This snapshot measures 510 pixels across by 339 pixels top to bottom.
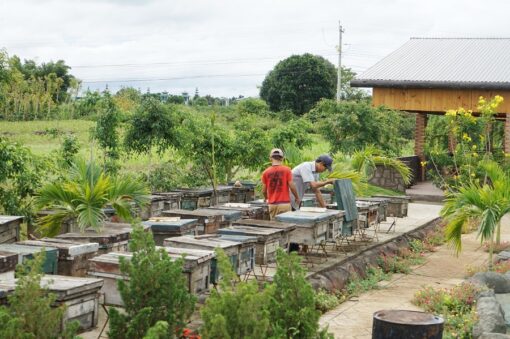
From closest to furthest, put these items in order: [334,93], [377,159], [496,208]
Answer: [496,208]
[377,159]
[334,93]

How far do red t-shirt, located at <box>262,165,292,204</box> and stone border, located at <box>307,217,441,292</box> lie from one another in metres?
1.35

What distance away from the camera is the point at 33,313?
6062 mm

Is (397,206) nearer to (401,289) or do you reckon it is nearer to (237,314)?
(401,289)

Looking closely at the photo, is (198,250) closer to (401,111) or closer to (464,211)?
(464,211)

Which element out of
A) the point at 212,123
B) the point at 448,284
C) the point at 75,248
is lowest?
the point at 448,284

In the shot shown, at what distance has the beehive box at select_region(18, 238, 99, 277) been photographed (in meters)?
8.96

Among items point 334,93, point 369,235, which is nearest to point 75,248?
point 369,235

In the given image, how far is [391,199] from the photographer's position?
56.5 ft

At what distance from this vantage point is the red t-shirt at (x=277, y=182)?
13359mm

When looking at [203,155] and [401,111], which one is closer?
[203,155]

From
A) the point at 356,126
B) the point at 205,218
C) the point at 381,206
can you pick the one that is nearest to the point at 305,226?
the point at 205,218

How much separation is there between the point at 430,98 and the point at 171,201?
12.0 metres

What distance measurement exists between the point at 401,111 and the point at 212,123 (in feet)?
31.6

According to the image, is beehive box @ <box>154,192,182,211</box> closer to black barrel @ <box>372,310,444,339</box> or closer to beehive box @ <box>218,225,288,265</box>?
beehive box @ <box>218,225,288,265</box>
